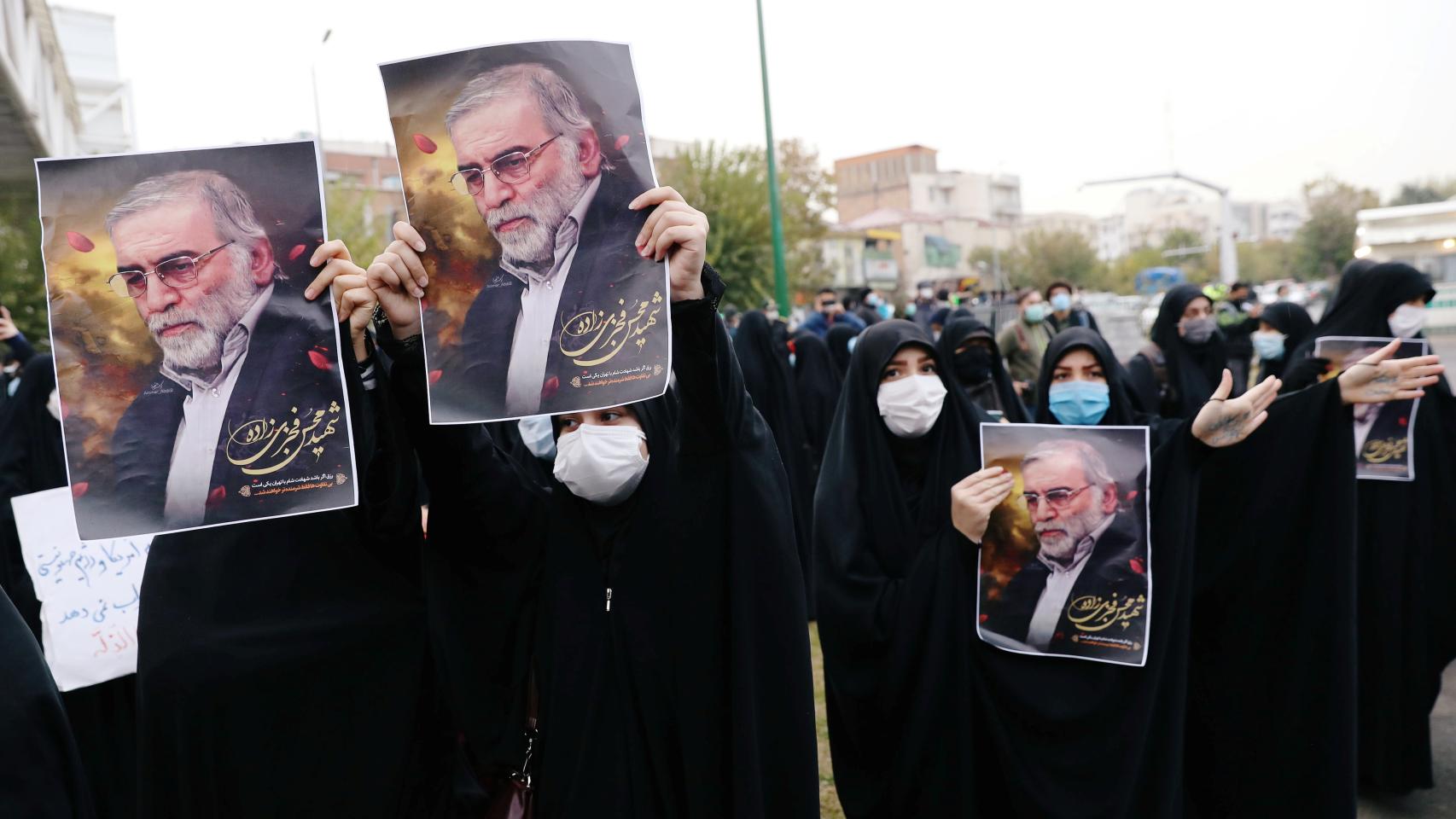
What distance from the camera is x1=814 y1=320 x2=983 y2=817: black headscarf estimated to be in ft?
9.72

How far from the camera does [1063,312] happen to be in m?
9.09

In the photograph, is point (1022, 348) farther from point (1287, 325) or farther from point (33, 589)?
point (33, 589)

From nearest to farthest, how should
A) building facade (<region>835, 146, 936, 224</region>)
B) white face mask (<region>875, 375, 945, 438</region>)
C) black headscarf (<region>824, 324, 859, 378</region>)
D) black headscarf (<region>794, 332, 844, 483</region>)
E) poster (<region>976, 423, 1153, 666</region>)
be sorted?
poster (<region>976, 423, 1153, 666</region>) → white face mask (<region>875, 375, 945, 438</region>) → black headscarf (<region>794, 332, 844, 483</region>) → black headscarf (<region>824, 324, 859, 378</region>) → building facade (<region>835, 146, 936, 224</region>)

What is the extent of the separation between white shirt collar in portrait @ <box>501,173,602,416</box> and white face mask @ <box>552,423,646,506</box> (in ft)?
1.48

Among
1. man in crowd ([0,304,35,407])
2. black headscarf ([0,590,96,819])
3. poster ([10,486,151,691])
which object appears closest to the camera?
black headscarf ([0,590,96,819])

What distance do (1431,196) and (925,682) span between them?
5539 cm

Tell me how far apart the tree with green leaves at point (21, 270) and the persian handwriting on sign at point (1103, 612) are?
18340 mm

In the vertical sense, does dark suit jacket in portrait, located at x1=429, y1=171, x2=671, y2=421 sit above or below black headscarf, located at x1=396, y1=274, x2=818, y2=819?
above

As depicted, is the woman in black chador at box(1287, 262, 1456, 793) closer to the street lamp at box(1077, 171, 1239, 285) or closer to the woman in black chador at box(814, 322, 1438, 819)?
the woman in black chador at box(814, 322, 1438, 819)

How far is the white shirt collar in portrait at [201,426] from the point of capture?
1804mm

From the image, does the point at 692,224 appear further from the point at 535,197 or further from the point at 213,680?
the point at 213,680

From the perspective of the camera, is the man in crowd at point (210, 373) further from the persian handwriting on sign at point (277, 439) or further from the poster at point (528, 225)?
the poster at point (528, 225)

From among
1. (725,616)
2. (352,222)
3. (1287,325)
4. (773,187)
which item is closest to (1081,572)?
(725,616)

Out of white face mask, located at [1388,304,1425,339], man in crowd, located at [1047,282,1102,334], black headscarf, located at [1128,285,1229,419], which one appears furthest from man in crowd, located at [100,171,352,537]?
man in crowd, located at [1047,282,1102,334]
